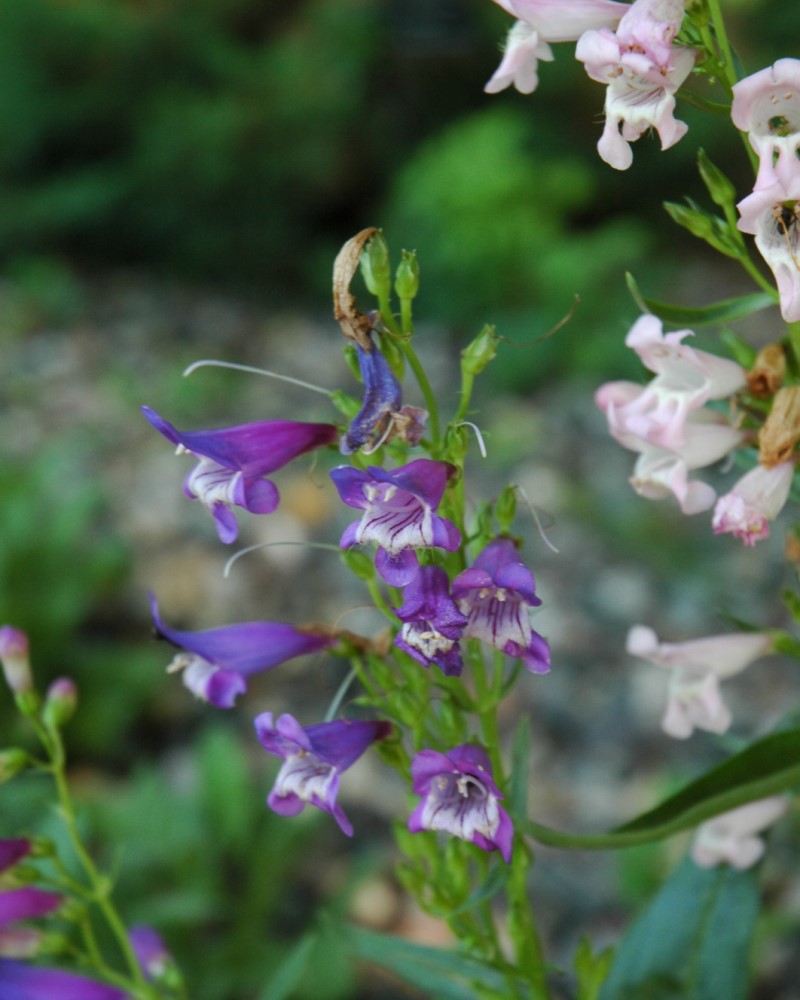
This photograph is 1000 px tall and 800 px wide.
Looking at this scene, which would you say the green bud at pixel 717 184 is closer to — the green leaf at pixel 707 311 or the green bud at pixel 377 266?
the green leaf at pixel 707 311

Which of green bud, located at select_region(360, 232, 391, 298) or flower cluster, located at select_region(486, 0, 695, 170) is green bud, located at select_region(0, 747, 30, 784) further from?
flower cluster, located at select_region(486, 0, 695, 170)

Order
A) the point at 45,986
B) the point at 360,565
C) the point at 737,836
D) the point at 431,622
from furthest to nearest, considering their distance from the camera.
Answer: the point at 737,836 → the point at 45,986 → the point at 360,565 → the point at 431,622

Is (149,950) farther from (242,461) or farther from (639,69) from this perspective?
(639,69)

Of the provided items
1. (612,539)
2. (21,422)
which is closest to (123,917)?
(612,539)

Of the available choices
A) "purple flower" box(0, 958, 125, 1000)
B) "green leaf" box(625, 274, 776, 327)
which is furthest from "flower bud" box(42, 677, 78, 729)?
"green leaf" box(625, 274, 776, 327)

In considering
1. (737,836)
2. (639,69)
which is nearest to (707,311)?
(639,69)

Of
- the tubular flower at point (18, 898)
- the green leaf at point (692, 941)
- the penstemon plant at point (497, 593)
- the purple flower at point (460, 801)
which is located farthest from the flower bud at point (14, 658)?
the green leaf at point (692, 941)

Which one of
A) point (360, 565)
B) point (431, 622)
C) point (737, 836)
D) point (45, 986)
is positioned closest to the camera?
point (431, 622)
